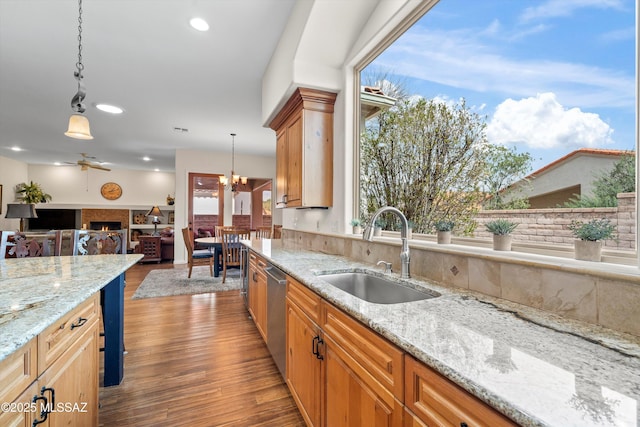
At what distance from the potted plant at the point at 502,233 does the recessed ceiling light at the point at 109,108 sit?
201 inches

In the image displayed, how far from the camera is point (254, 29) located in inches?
102

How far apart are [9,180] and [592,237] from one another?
11649mm

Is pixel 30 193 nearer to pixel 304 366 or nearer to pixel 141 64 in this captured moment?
pixel 141 64

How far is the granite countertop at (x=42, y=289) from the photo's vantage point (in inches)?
32.5

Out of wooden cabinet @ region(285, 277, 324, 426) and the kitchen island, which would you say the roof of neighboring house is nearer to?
wooden cabinet @ region(285, 277, 324, 426)

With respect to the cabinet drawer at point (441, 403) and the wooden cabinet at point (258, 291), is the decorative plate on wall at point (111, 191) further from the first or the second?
the cabinet drawer at point (441, 403)

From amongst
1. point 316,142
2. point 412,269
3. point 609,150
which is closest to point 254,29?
point 316,142

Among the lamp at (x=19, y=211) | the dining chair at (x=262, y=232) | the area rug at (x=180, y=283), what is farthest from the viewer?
the lamp at (x=19, y=211)

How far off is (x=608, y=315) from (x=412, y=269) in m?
0.88

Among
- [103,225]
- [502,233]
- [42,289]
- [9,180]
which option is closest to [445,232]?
[502,233]

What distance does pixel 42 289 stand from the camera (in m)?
1.22

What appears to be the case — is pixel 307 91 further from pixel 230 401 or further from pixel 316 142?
pixel 230 401

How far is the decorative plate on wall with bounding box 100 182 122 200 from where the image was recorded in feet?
30.4

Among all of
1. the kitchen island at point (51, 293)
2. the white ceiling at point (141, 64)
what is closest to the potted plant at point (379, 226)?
the kitchen island at point (51, 293)
